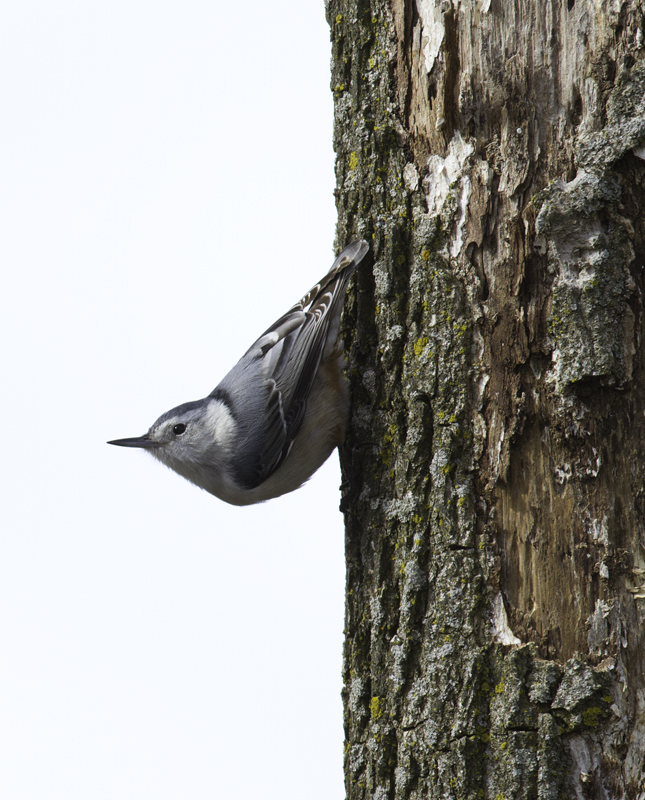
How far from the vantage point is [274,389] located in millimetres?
3125

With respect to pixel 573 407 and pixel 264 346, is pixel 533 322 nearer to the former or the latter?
pixel 573 407

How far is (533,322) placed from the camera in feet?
7.11

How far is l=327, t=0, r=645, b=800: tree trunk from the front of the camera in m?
2.04

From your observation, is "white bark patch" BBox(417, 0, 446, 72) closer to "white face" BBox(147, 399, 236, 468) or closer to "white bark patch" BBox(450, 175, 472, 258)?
"white bark patch" BBox(450, 175, 472, 258)

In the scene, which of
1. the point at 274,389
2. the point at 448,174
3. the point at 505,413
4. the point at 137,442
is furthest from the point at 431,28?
the point at 137,442

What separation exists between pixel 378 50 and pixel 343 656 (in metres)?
1.88

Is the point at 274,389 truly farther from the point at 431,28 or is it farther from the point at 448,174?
the point at 431,28

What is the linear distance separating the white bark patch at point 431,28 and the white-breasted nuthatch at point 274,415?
2.28ft

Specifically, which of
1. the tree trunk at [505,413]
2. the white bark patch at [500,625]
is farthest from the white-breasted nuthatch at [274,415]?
the white bark patch at [500,625]

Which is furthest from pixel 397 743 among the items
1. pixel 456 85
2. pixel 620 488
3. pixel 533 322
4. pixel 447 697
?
pixel 456 85

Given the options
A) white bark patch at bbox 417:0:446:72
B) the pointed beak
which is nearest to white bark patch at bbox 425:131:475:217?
white bark patch at bbox 417:0:446:72

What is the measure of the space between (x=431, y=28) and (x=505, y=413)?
43.5 inches

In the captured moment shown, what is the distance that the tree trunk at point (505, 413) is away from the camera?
204 centimetres

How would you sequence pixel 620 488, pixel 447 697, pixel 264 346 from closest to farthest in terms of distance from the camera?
pixel 620 488
pixel 447 697
pixel 264 346
